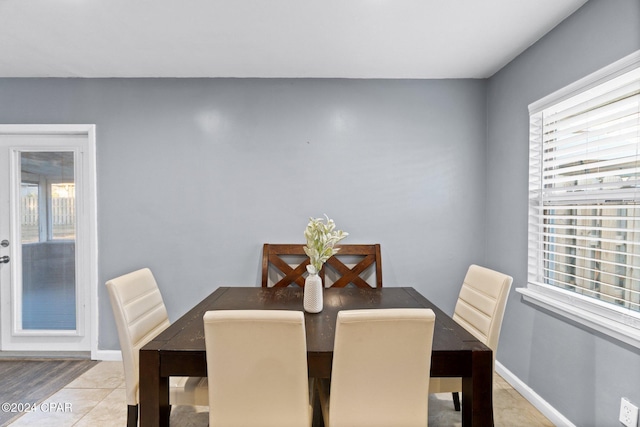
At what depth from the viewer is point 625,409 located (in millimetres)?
1619

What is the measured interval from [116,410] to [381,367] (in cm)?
198

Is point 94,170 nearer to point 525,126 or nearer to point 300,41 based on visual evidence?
point 300,41

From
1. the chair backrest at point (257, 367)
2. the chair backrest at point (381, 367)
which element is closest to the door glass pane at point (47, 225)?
the chair backrest at point (257, 367)

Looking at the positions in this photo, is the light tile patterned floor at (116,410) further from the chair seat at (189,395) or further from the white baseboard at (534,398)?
the chair seat at (189,395)

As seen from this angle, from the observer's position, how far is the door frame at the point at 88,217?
9.78 feet

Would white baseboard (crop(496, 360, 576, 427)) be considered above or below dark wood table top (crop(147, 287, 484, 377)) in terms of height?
below

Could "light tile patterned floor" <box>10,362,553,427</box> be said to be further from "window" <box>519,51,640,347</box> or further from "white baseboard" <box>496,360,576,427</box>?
"window" <box>519,51,640,347</box>

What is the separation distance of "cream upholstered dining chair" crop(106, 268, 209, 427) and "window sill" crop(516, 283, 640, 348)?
2011 mm

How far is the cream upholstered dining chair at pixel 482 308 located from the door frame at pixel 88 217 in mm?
2861

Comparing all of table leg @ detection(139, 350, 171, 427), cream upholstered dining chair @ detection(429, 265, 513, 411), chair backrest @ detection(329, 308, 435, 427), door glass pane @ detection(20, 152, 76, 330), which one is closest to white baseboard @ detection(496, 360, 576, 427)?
cream upholstered dining chair @ detection(429, 265, 513, 411)

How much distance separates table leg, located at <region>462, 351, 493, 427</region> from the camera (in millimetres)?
1402

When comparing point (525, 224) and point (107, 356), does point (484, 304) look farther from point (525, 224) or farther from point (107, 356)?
point (107, 356)

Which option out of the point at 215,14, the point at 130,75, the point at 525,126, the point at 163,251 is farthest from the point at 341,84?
the point at 163,251

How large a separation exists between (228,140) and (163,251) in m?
1.14
